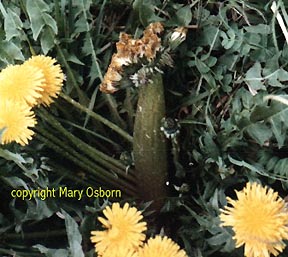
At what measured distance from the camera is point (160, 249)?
2.32 ft

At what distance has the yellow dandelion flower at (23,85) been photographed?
75 cm

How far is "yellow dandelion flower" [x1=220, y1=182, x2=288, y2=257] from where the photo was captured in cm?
65

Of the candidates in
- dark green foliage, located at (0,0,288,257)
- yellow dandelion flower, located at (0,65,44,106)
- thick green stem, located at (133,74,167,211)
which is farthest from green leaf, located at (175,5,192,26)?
yellow dandelion flower, located at (0,65,44,106)

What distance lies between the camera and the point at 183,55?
2.94 feet

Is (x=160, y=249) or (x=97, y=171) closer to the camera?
(x=160, y=249)

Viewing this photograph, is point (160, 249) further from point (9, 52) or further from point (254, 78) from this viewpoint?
point (9, 52)

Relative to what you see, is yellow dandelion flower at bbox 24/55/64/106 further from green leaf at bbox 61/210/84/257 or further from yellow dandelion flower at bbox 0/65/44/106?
green leaf at bbox 61/210/84/257

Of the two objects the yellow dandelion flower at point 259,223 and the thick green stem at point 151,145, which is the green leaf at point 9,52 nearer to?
the thick green stem at point 151,145

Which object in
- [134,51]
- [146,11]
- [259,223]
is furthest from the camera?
Answer: [146,11]

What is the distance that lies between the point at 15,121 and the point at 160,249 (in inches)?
9.5

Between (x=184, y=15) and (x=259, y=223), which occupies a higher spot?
(x=184, y=15)

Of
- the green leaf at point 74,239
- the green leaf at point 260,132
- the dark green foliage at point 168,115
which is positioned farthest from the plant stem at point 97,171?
the green leaf at point 260,132

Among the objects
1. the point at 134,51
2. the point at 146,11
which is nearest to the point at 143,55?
the point at 134,51

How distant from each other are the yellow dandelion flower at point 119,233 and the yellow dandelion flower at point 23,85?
0.18 metres
